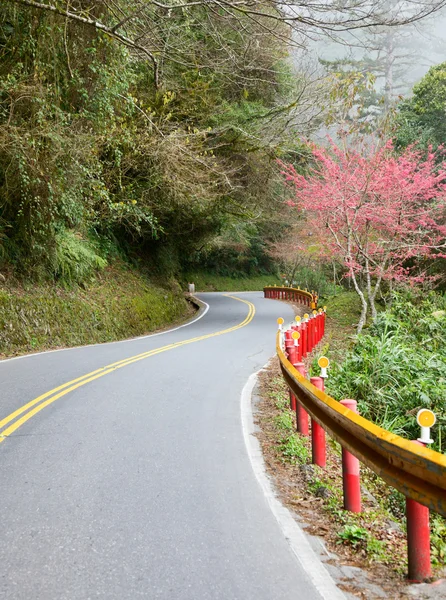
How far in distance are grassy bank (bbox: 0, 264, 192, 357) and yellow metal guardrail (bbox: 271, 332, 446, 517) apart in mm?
10702

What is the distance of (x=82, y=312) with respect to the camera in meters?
16.5

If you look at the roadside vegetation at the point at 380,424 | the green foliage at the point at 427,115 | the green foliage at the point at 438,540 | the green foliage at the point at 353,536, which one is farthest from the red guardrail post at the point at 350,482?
the green foliage at the point at 427,115

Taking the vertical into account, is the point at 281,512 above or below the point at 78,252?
below

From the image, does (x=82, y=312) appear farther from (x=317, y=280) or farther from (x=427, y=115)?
(x=317, y=280)

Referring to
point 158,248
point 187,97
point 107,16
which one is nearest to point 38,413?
point 107,16

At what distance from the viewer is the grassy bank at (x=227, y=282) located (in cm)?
5206

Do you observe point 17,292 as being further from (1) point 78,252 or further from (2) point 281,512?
(2) point 281,512

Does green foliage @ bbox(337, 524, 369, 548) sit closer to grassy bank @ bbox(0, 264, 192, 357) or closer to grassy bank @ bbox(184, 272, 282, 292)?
grassy bank @ bbox(0, 264, 192, 357)

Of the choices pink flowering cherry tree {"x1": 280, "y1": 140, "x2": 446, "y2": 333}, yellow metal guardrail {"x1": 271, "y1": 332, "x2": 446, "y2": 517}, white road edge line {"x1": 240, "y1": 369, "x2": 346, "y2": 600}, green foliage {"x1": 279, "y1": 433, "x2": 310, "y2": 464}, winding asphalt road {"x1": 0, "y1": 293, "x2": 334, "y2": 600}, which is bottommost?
green foliage {"x1": 279, "y1": 433, "x2": 310, "y2": 464}

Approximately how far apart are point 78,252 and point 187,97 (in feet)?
21.2

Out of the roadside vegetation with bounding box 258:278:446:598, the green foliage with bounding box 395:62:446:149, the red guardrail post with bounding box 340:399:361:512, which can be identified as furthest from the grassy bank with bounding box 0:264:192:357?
the green foliage with bounding box 395:62:446:149

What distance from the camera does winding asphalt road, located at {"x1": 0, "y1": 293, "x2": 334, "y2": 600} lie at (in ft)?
9.82

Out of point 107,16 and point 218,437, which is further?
point 107,16

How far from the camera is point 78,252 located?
1652 cm
